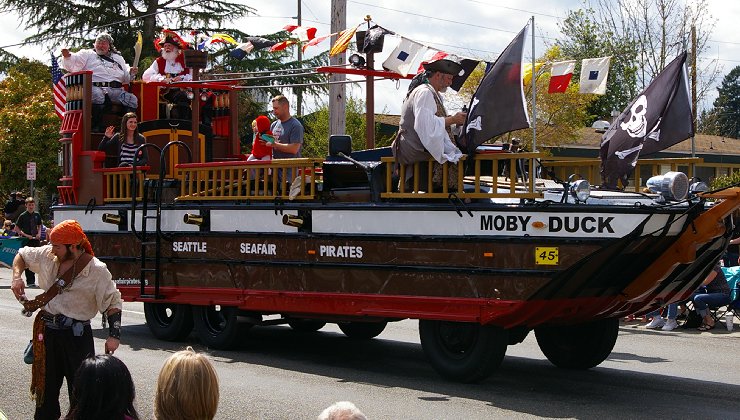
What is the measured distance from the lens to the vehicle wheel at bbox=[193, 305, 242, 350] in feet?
39.9

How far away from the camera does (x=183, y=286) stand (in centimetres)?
1261

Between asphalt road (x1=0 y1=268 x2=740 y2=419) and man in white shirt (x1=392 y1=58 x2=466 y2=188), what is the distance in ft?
6.62

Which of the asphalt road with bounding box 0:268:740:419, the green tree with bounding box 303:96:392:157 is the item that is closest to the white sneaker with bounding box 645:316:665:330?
the asphalt road with bounding box 0:268:740:419

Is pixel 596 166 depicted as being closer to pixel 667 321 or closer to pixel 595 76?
pixel 595 76

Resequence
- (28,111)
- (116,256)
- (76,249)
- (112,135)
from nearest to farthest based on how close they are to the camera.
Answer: (76,249) < (116,256) < (112,135) < (28,111)

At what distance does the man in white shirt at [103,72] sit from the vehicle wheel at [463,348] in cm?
652

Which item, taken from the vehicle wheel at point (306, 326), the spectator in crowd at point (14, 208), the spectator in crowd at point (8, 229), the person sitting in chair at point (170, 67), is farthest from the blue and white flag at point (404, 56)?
the spectator in crowd at point (14, 208)

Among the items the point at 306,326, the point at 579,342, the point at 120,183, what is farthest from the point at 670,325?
the point at 120,183

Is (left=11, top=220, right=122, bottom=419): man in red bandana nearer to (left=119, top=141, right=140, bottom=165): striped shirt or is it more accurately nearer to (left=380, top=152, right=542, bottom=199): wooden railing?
(left=380, top=152, right=542, bottom=199): wooden railing

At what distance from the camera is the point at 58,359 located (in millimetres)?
7496

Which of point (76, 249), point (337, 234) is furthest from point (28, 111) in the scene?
point (76, 249)

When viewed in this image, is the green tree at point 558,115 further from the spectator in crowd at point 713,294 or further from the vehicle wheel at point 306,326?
the vehicle wheel at point 306,326

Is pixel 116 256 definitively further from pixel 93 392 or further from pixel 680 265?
pixel 93 392

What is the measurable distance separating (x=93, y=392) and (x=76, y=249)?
3.05 meters
